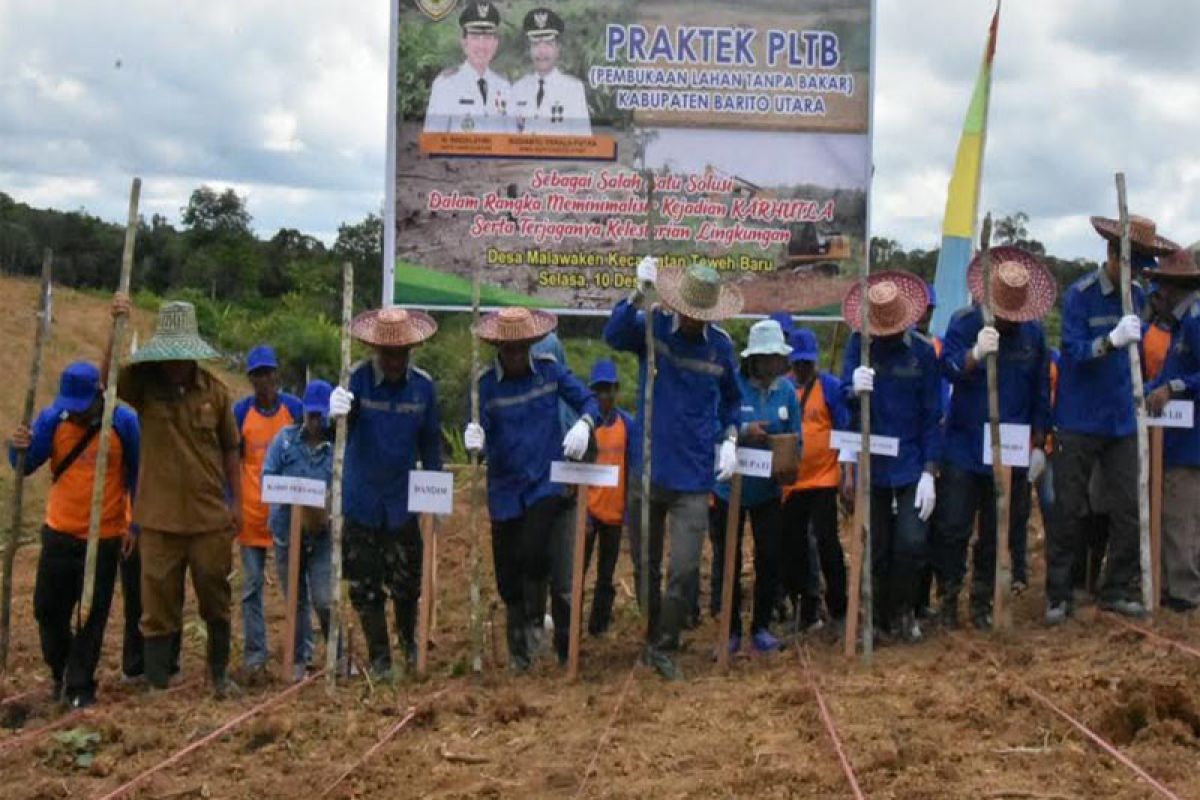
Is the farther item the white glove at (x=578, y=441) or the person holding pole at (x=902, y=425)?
the person holding pole at (x=902, y=425)

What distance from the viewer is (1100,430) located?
8.12 meters

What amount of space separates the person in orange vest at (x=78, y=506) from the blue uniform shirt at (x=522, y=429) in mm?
1740

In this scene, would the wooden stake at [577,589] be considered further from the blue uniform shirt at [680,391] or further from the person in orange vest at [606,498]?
the person in orange vest at [606,498]

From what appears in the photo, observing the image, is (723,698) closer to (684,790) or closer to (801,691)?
(801,691)

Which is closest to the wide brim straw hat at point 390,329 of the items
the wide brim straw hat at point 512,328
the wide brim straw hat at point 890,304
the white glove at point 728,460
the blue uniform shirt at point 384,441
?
the blue uniform shirt at point 384,441

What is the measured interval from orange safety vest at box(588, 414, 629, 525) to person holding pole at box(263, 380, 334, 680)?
5.84ft

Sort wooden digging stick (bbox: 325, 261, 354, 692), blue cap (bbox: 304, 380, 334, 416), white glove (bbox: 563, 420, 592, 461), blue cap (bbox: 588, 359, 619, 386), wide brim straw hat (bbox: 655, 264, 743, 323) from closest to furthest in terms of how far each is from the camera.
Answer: wooden digging stick (bbox: 325, 261, 354, 692)
white glove (bbox: 563, 420, 592, 461)
wide brim straw hat (bbox: 655, 264, 743, 323)
blue cap (bbox: 304, 380, 334, 416)
blue cap (bbox: 588, 359, 619, 386)

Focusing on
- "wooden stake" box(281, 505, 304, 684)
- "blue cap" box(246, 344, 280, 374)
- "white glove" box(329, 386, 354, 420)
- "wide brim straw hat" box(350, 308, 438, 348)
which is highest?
"wide brim straw hat" box(350, 308, 438, 348)

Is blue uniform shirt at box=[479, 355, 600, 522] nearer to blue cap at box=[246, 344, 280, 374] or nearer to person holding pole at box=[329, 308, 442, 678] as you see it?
person holding pole at box=[329, 308, 442, 678]

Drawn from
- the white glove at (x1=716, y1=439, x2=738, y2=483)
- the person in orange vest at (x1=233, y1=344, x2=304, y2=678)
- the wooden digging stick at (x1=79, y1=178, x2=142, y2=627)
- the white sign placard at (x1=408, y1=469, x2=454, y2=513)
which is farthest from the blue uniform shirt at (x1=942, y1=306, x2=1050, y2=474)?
the wooden digging stick at (x1=79, y1=178, x2=142, y2=627)

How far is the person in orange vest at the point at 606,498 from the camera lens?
9422 mm

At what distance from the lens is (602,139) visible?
11508 mm

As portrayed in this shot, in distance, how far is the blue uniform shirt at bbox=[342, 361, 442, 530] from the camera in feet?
25.3

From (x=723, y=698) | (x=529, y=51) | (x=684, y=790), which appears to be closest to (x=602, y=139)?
(x=529, y=51)
